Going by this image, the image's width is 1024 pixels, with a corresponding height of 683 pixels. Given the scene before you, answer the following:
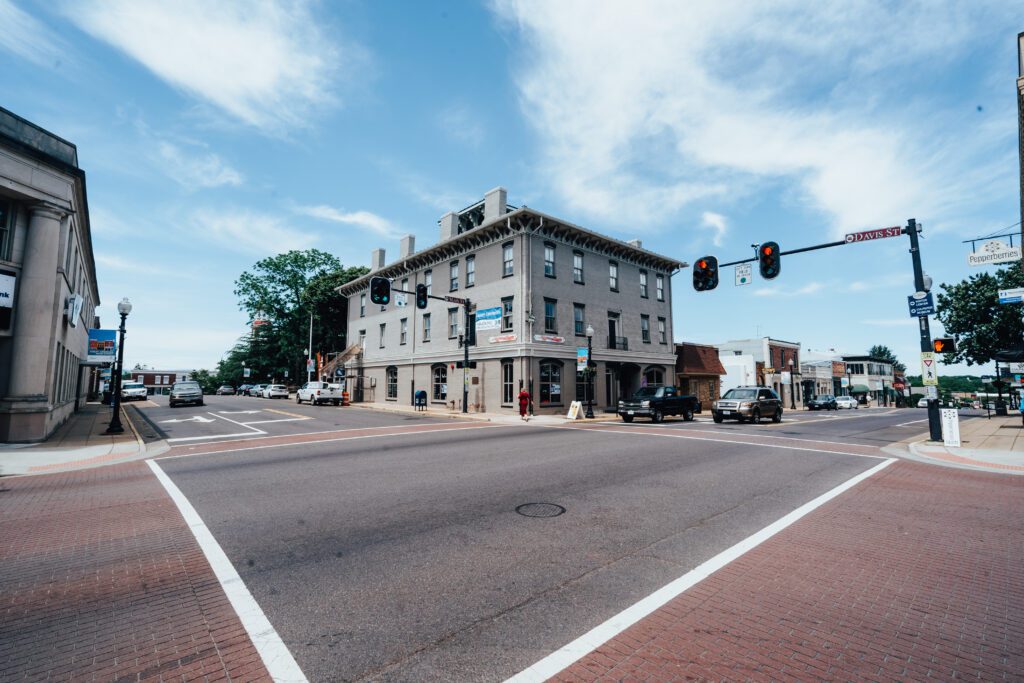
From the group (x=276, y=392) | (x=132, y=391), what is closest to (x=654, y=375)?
(x=276, y=392)

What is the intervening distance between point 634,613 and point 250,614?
2.96 meters

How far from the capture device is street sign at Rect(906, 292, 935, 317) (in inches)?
579

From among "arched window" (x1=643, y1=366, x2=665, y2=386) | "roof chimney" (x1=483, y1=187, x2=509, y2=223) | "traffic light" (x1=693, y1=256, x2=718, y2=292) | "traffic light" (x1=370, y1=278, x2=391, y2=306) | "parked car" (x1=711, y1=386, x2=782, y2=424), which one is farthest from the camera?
"arched window" (x1=643, y1=366, x2=665, y2=386)

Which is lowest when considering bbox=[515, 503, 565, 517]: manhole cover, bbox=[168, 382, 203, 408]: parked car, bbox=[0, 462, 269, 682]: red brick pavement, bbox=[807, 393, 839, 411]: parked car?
bbox=[807, 393, 839, 411]: parked car

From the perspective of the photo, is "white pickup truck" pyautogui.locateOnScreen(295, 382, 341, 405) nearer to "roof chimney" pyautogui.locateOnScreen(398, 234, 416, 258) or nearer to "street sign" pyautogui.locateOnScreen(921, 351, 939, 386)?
"roof chimney" pyautogui.locateOnScreen(398, 234, 416, 258)

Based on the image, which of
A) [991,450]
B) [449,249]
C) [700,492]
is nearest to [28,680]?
[700,492]

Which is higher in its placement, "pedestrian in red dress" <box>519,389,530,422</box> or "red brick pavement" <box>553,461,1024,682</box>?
"pedestrian in red dress" <box>519,389,530,422</box>

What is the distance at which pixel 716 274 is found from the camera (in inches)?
627

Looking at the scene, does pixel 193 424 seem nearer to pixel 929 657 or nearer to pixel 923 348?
pixel 929 657

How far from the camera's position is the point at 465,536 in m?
5.44

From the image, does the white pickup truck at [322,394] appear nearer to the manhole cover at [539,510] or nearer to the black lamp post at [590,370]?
the black lamp post at [590,370]

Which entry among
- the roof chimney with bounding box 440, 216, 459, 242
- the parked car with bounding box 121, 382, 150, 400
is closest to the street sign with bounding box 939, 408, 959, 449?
the roof chimney with bounding box 440, 216, 459, 242

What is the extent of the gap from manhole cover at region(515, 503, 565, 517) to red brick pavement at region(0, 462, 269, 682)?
3.57 m

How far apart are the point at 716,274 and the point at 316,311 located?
49.7 m
